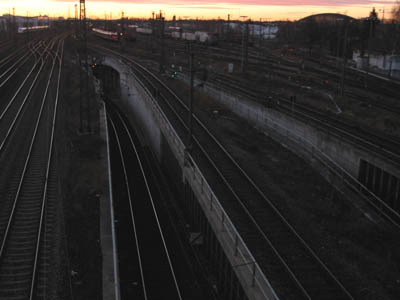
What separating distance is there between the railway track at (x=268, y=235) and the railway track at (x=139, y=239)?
129 inches

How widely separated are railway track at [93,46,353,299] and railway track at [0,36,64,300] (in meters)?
6.73

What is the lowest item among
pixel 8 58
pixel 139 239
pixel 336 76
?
pixel 139 239

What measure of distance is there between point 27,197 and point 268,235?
10230mm

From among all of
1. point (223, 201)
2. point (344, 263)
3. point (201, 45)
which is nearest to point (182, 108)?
point (223, 201)

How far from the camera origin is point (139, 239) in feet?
60.4

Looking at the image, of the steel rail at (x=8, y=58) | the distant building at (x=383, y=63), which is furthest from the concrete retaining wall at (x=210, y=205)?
the distant building at (x=383, y=63)

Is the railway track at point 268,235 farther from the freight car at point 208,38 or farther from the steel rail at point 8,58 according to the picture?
the freight car at point 208,38

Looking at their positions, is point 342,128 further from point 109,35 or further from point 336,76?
point 109,35

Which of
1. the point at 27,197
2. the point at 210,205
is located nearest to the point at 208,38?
the point at 27,197

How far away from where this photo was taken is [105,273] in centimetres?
1419

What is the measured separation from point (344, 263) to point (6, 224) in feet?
38.9

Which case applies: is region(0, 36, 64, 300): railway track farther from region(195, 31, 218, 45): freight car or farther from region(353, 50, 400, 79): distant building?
region(195, 31, 218, 45): freight car

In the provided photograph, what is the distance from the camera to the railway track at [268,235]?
12.1 metres

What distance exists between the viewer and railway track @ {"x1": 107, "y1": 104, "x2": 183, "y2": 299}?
597 inches
